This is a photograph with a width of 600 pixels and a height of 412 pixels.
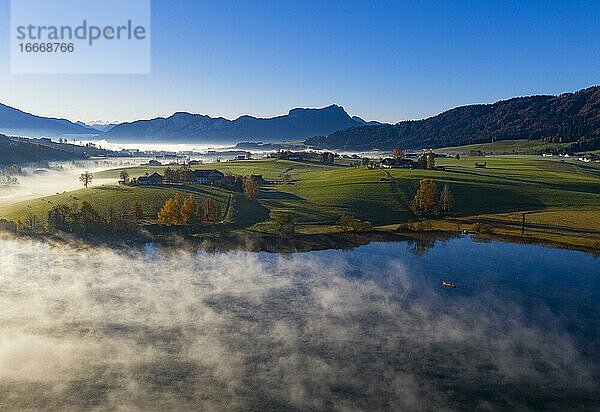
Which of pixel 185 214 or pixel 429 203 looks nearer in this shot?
pixel 185 214

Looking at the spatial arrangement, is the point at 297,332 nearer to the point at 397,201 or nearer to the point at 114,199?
the point at 397,201

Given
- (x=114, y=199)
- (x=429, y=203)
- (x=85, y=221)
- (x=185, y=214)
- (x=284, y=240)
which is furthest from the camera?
(x=114, y=199)

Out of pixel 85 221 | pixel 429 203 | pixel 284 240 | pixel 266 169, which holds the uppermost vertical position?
pixel 266 169

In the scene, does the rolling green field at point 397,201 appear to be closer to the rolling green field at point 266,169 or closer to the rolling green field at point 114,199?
the rolling green field at point 114,199

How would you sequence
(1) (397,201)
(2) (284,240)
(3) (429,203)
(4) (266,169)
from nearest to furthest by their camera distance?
(2) (284,240), (3) (429,203), (1) (397,201), (4) (266,169)

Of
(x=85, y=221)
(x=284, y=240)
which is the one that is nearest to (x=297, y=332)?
(x=284, y=240)

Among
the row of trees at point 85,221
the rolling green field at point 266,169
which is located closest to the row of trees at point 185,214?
the row of trees at point 85,221

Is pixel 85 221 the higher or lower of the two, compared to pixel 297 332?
higher
